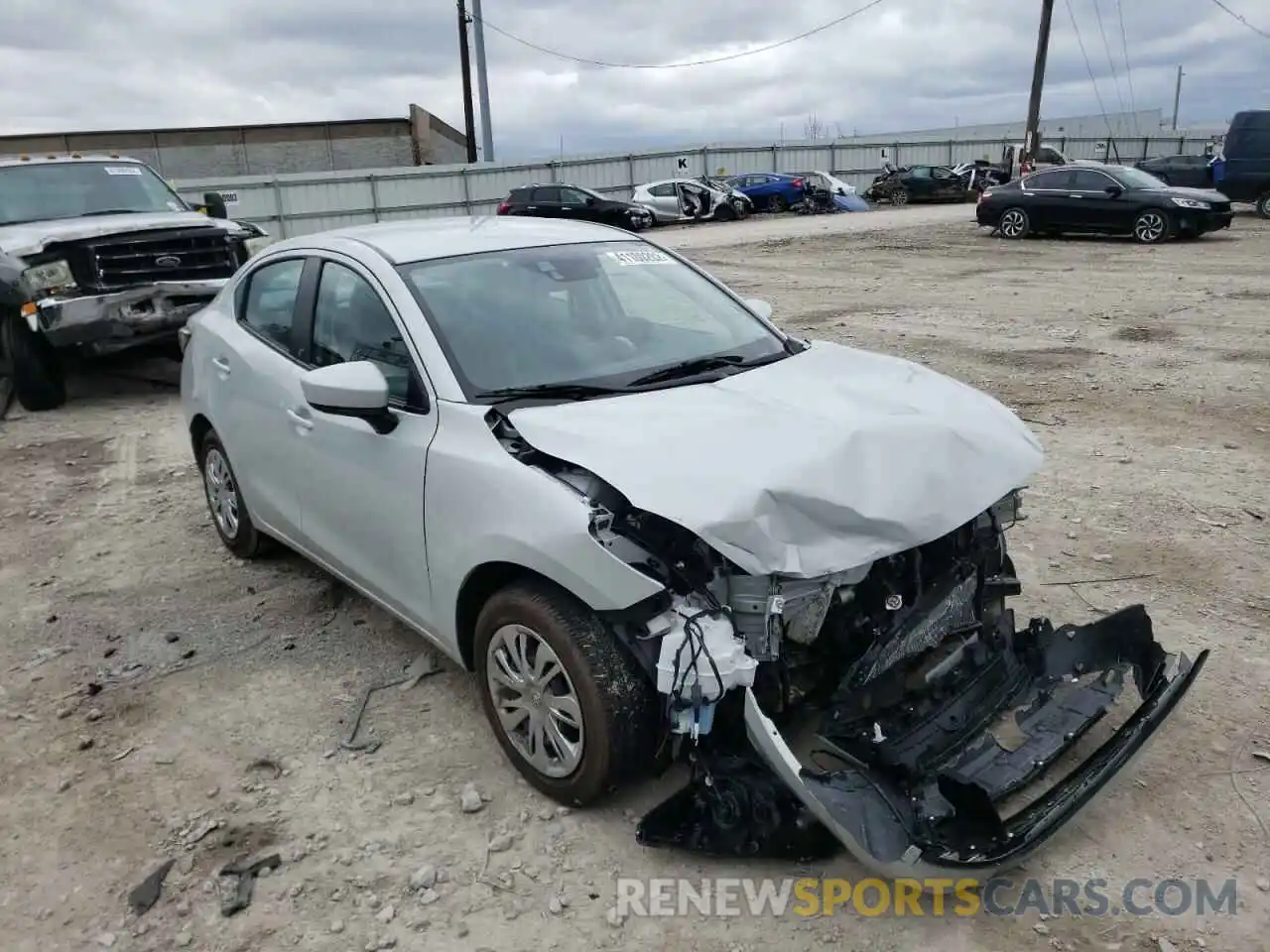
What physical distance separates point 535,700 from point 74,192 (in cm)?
865

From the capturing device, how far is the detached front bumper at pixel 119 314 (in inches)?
317

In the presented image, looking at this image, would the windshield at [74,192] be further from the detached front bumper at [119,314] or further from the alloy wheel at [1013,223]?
the alloy wheel at [1013,223]

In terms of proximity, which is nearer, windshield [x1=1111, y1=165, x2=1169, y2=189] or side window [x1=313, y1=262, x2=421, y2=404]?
side window [x1=313, y1=262, x2=421, y2=404]

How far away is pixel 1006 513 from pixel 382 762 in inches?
90.6

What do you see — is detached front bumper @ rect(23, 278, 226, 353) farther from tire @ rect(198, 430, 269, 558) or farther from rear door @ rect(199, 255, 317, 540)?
rear door @ rect(199, 255, 317, 540)

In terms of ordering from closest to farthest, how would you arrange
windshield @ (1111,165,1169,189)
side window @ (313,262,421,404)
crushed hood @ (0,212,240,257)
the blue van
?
side window @ (313,262,421,404)
crushed hood @ (0,212,240,257)
windshield @ (1111,165,1169,189)
the blue van

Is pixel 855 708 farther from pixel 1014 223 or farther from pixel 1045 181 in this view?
pixel 1014 223

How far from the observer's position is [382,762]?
341 cm

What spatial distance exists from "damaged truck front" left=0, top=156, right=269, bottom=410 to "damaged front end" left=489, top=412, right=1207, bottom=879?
652 cm

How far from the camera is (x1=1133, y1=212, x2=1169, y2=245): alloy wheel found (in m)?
17.8

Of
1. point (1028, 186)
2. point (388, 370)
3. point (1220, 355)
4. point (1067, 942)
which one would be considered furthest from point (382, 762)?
point (1028, 186)

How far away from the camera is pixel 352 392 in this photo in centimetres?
326

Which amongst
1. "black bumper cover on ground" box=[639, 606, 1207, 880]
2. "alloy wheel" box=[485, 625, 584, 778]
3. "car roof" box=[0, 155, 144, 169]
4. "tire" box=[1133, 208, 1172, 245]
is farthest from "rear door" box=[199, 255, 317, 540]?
"tire" box=[1133, 208, 1172, 245]

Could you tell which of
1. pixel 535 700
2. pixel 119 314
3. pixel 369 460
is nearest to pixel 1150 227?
pixel 119 314
